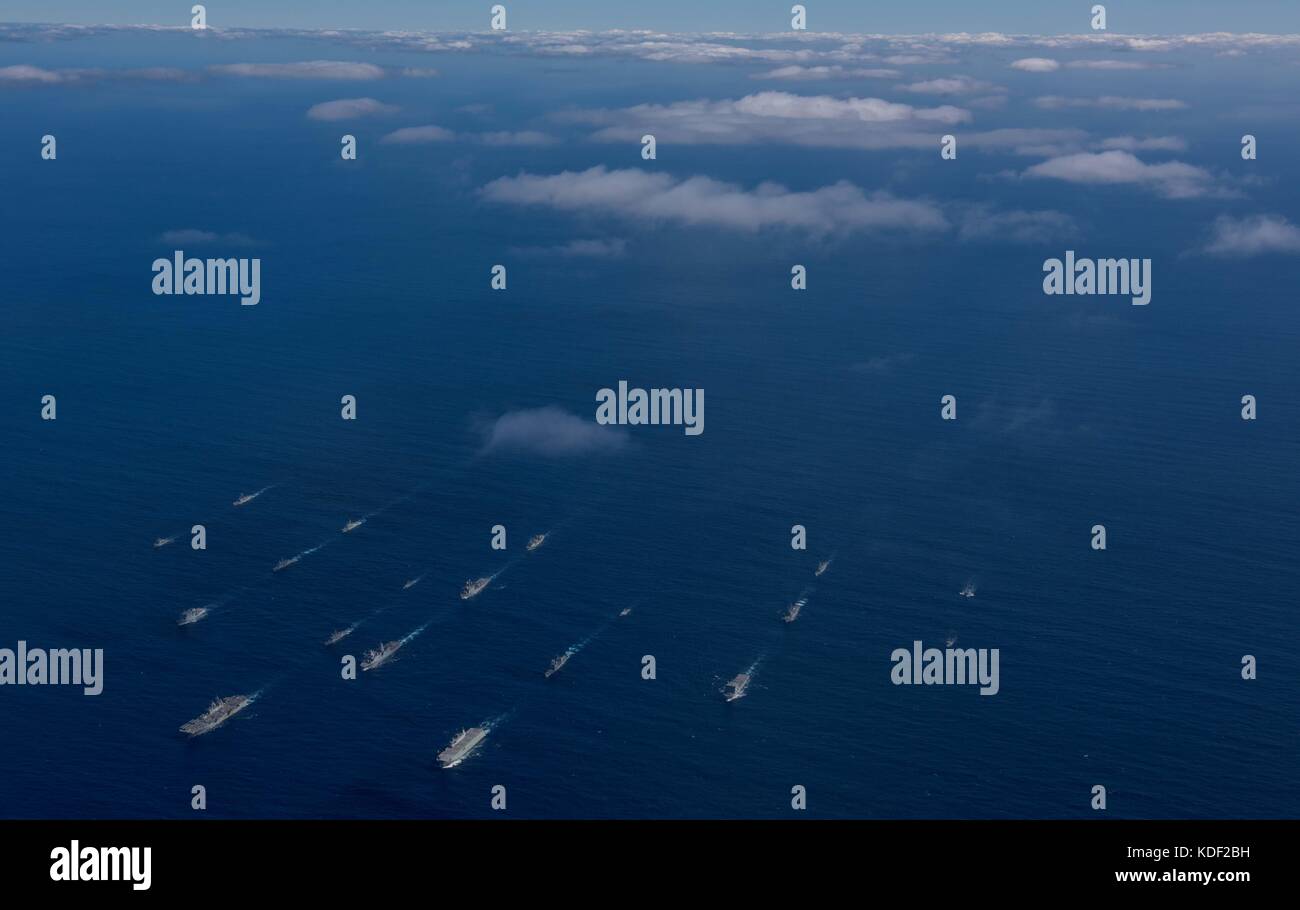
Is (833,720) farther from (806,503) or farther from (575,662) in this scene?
(806,503)

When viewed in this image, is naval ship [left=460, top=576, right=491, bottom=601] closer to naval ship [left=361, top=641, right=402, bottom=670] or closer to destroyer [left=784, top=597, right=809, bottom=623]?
naval ship [left=361, top=641, right=402, bottom=670]

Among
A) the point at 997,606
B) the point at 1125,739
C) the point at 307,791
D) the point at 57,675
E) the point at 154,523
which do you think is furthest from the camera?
the point at 154,523

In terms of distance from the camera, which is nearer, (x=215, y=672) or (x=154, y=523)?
(x=215, y=672)

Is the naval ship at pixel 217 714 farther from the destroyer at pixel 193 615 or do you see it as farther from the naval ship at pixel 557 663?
the naval ship at pixel 557 663

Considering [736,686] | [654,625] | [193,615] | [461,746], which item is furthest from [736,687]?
[193,615]

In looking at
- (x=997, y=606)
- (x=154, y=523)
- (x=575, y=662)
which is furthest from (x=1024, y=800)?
(x=154, y=523)

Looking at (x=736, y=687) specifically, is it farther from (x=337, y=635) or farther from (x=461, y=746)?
(x=337, y=635)

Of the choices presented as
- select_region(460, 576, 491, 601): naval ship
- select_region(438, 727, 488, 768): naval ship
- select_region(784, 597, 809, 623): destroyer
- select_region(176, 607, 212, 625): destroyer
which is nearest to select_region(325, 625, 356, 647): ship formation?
select_region(460, 576, 491, 601): naval ship
